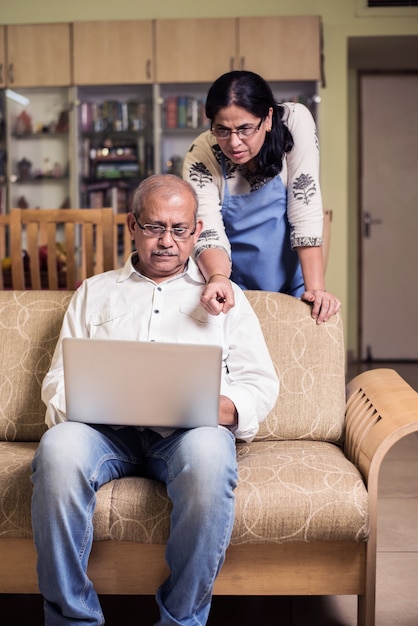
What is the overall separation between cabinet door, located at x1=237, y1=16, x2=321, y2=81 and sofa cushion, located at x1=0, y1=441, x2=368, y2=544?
3.80m

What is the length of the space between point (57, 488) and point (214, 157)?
3.48 ft

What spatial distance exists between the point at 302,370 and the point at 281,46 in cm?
346

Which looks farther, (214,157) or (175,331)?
(214,157)

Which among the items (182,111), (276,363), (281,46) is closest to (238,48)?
(281,46)

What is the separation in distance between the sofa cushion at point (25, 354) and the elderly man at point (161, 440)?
22 cm

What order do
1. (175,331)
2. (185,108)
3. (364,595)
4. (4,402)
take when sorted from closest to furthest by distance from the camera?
(364,595) → (175,331) → (4,402) → (185,108)

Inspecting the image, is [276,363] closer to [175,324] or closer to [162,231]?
[175,324]

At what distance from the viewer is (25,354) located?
2086 mm

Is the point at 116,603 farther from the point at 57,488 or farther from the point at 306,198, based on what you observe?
the point at 306,198

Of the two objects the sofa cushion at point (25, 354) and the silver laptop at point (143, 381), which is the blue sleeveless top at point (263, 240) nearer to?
the sofa cushion at point (25, 354)

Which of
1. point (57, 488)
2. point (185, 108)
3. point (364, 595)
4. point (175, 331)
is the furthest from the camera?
point (185, 108)

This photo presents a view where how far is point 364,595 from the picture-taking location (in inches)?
63.7

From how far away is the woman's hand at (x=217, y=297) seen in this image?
178 cm

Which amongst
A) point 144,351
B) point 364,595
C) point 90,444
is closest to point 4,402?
point 90,444
